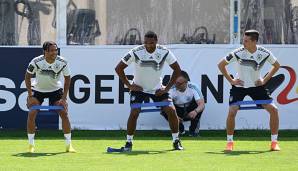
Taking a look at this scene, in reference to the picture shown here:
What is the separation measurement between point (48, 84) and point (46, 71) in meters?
0.21

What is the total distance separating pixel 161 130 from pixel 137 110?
395 centimetres

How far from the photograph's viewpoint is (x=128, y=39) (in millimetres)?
17875

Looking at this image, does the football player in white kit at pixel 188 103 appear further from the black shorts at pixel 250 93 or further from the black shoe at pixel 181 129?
the black shorts at pixel 250 93

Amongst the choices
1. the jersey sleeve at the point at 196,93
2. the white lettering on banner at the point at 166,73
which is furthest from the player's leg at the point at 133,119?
the white lettering on banner at the point at 166,73

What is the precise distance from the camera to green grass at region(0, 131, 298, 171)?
11180 mm

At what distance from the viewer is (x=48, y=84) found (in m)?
13.6

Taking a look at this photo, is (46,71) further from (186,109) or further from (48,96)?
(186,109)

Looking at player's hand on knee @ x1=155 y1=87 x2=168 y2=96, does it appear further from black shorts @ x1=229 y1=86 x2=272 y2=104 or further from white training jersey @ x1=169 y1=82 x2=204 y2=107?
white training jersey @ x1=169 y1=82 x2=204 y2=107

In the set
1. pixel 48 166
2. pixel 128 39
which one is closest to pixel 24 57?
pixel 128 39

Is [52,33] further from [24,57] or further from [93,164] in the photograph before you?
[93,164]

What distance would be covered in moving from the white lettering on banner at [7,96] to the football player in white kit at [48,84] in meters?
3.63

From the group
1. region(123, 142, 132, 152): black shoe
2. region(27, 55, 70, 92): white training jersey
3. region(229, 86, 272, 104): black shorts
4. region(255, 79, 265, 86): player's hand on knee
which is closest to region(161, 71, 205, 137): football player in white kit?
region(229, 86, 272, 104): black shorts

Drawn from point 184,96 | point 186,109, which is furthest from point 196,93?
point 186,109

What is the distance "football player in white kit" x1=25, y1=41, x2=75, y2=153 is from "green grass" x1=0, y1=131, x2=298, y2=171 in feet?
1.40
